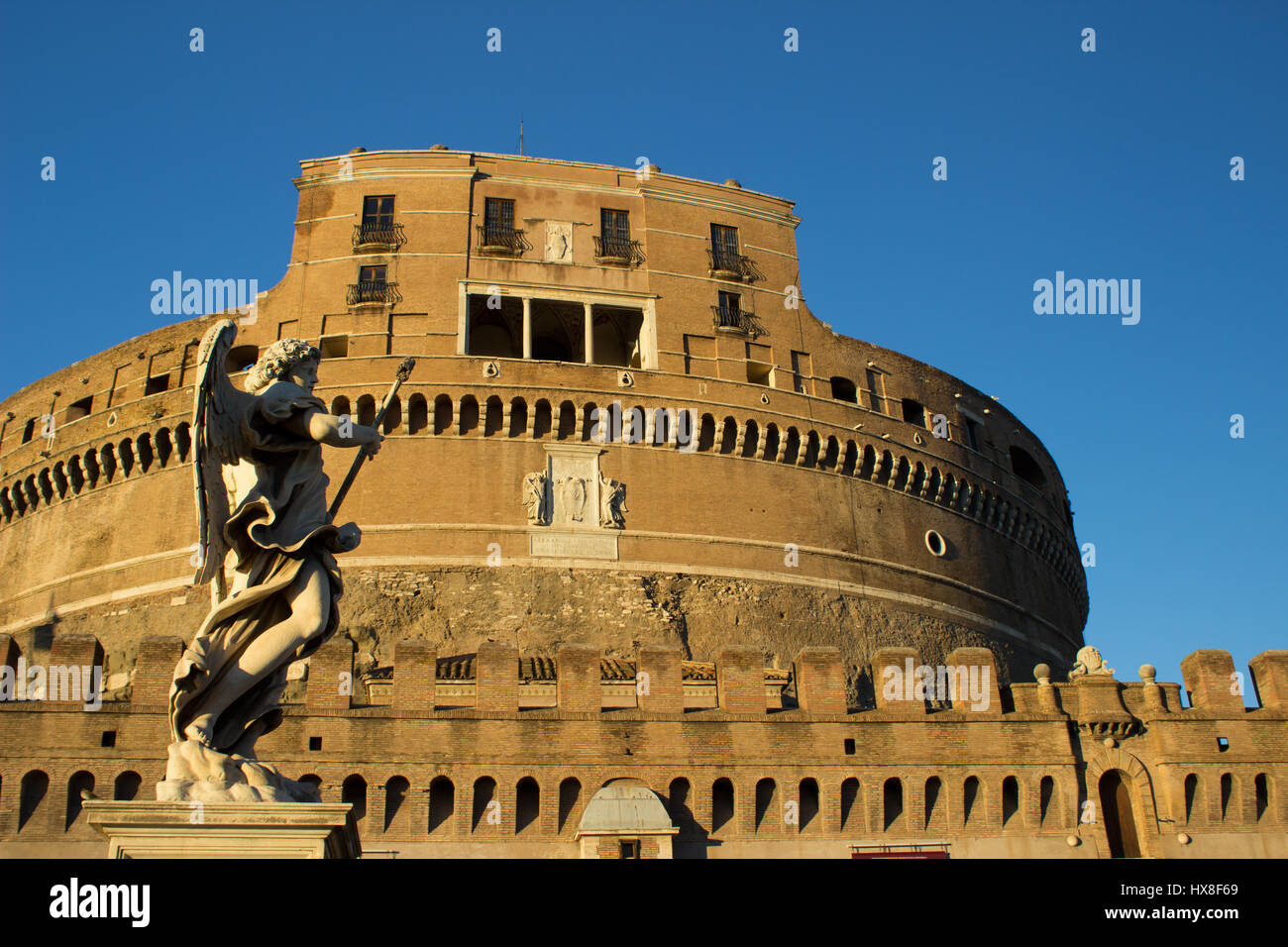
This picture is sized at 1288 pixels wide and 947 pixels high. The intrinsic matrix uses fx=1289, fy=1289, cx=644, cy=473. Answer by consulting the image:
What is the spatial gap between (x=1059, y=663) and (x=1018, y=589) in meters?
3.02

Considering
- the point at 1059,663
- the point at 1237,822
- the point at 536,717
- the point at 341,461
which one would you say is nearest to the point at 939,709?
the point at 1237,822

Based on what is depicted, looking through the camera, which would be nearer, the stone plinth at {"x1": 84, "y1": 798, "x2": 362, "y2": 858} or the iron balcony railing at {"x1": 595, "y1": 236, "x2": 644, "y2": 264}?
the stone plinth at {"x1": 84, "y1": 798, "x2": 362, "y2": 858}

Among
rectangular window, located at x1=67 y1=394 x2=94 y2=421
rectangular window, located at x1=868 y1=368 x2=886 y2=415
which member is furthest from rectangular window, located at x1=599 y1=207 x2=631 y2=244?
rectangular window, located at x1=67 y1=394 x2=94 y2=421

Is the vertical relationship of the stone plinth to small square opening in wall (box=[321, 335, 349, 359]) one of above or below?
below

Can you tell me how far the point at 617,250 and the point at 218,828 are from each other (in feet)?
94.3

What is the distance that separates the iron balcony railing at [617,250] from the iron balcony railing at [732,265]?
2045 mm

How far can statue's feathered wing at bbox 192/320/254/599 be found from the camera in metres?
6.79

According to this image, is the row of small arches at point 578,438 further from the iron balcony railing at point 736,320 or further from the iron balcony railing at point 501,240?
the iron balcony railing at point 501,240

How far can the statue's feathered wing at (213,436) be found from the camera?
6785mm

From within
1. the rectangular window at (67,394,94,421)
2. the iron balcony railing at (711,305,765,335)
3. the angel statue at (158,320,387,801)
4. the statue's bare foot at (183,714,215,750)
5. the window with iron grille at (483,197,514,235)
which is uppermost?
the window with iron grille at (483,197,514,235)

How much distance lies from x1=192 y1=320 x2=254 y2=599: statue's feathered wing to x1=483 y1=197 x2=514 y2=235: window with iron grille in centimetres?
2696

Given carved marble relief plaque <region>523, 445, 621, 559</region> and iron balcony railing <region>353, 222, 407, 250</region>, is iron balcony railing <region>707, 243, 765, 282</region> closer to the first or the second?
carved marble relief plaque <region>523, 445, 621, 559</region>

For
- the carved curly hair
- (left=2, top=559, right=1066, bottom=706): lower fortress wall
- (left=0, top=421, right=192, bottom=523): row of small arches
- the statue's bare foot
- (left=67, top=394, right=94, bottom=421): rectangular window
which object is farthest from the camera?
(left=67, top=394, right=94, bottom=421): rectangular window
